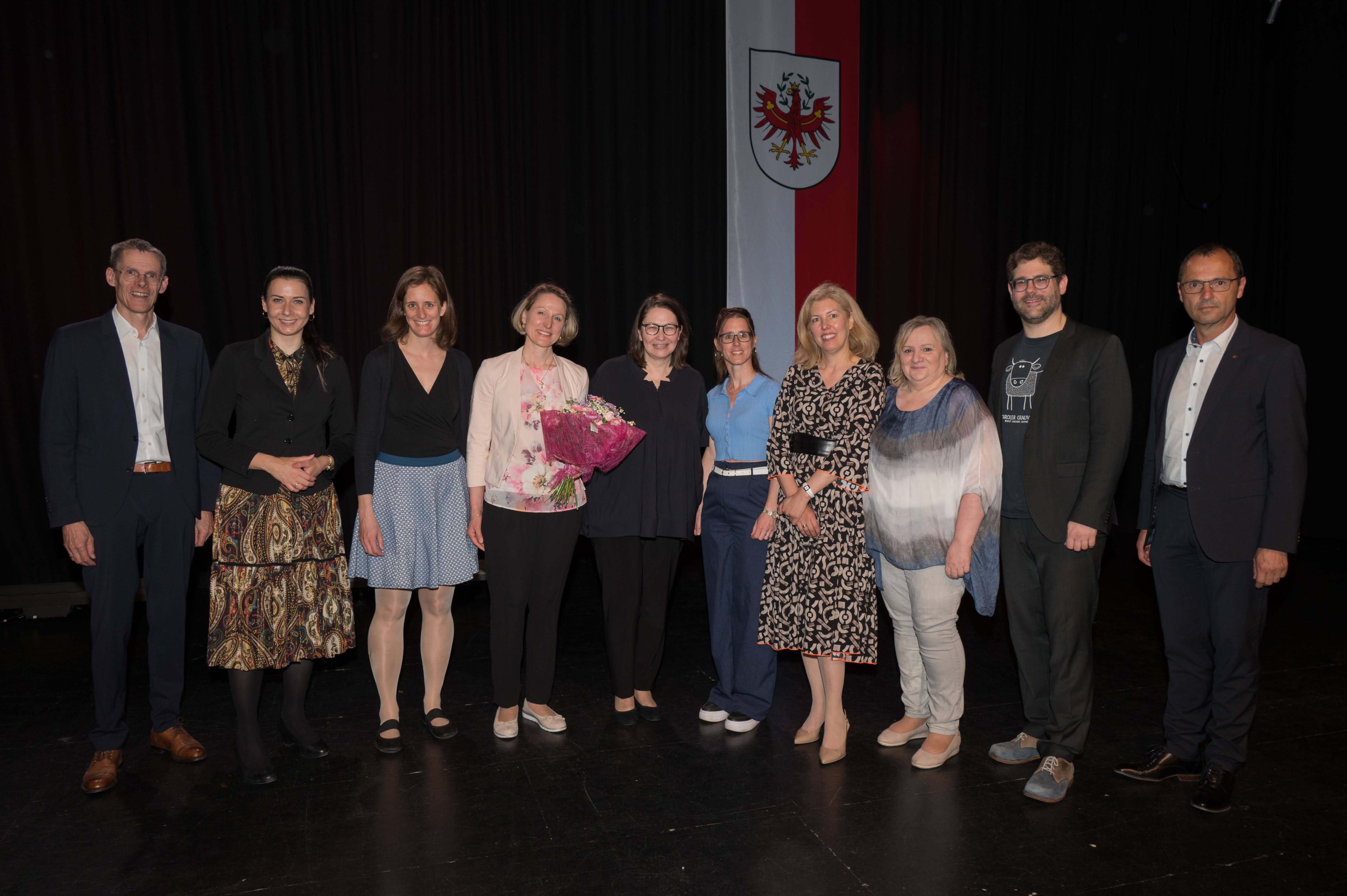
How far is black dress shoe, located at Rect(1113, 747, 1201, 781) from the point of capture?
297 centimetres

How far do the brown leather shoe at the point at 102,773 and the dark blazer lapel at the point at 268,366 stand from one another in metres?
1.39

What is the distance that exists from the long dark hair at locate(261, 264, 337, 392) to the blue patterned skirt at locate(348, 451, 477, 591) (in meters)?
0.37

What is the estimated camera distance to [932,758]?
309 centimetres

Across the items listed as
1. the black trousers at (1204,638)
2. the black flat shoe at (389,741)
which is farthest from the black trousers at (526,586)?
the black trousers at (1204,638)

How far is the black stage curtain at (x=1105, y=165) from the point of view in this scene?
7156 mm

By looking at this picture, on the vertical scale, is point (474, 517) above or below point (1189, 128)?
below

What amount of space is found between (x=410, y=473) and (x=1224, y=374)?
9.11 ft

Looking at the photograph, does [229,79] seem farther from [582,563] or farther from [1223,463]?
[1223,463]

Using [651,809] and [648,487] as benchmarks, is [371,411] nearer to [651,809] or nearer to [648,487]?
[648,487]

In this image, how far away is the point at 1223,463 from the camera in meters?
2.80

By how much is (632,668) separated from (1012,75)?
6444mm

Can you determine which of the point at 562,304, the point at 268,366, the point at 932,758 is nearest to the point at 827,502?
the point at 932,758

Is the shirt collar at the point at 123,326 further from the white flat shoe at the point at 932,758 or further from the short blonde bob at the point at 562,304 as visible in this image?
the white flat shoe at the point at 932,758

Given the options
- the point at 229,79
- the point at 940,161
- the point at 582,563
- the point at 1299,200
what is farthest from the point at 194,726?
the point at 1299,200
